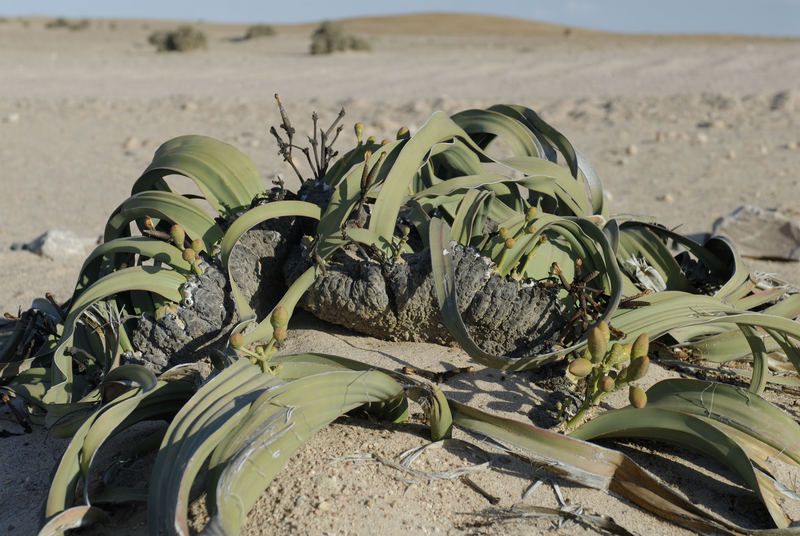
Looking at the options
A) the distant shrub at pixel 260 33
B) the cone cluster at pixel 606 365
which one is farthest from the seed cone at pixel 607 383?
the distant shrub at pixel 260 33

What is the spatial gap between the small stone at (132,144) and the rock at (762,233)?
4142 mm

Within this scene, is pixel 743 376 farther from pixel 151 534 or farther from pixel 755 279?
pixel 151 534

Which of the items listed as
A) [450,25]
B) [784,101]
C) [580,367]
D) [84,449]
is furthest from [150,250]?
[450,25]

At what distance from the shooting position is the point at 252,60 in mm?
11945

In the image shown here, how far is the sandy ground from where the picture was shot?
142cm

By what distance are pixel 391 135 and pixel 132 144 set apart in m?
1.93

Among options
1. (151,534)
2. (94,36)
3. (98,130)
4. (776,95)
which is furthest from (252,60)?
(94,36)

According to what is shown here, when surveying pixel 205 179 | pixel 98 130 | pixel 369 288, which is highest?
pixel 205 179

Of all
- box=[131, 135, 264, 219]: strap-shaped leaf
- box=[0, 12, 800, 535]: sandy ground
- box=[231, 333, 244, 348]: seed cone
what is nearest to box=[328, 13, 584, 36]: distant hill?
box=[0, 12, 800, 535]: sandy ground

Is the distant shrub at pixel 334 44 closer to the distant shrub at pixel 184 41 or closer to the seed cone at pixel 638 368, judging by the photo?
the distant shrub at pixel 184 41

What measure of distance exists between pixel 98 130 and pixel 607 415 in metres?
5.83

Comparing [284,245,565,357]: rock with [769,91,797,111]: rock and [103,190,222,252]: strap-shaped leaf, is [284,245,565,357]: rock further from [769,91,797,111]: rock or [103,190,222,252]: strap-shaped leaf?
[769,91,797,111]: rock

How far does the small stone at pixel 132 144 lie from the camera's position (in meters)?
5.78

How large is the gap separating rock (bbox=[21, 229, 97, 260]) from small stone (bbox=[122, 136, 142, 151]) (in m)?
2.39
